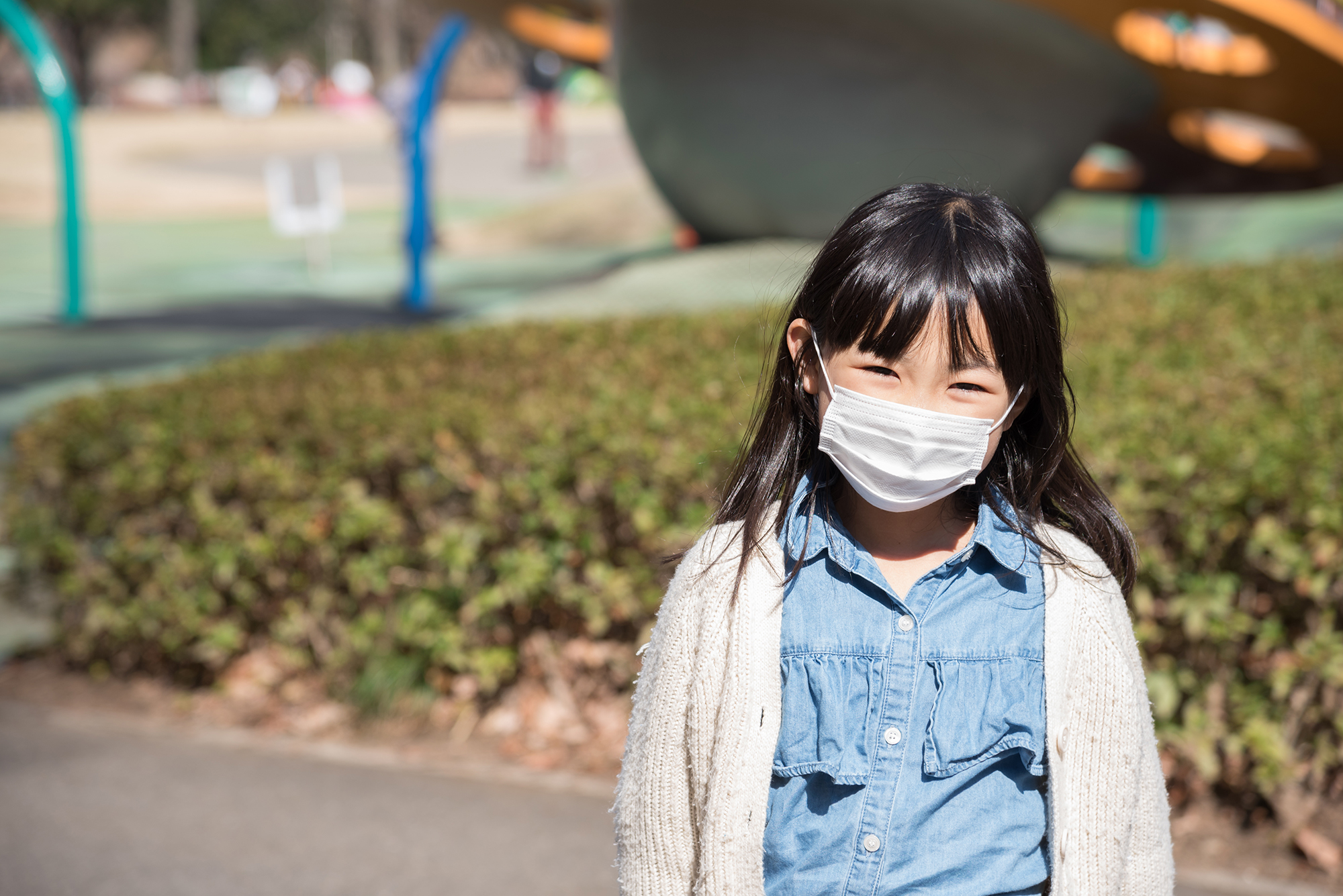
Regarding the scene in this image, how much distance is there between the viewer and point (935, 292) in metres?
1.47

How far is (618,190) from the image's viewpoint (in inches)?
739

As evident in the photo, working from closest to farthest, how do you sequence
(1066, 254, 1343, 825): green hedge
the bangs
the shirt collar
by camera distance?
the bangs
the shirt collar
(1066, 254, 1343, 825): green hedge

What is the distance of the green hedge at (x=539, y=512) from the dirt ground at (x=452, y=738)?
0.09 m

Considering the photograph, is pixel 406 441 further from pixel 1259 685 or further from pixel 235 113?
pixel 235 113

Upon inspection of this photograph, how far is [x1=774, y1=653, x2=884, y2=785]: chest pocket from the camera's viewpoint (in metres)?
1.52

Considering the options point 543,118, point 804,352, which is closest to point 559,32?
point 804,352

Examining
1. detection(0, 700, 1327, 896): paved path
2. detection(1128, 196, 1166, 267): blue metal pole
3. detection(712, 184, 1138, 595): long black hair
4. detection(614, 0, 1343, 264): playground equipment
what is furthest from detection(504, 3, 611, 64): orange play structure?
detection(712, 184, 1138, 595): long black hair

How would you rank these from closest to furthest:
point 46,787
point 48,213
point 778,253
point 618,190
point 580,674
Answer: point 46,787 → point 580,674 → point 778,253 → point 618,190 → point 48,213

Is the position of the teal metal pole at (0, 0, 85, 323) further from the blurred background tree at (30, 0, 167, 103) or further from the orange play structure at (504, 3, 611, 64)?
the blurred background tree at (30, 0, 167, 103)

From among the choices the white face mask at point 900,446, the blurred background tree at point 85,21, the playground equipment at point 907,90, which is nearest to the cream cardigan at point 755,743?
the white face mask at point 900,446

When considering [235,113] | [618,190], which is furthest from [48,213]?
[235,113]

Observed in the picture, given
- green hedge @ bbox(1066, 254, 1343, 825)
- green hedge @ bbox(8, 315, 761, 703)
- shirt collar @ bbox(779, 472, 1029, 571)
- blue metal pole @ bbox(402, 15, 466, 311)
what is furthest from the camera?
blue metal pole @ bbox(402, 15, 466, 311)

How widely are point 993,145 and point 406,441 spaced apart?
5336mm

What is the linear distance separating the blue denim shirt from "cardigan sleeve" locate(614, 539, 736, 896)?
10cm
